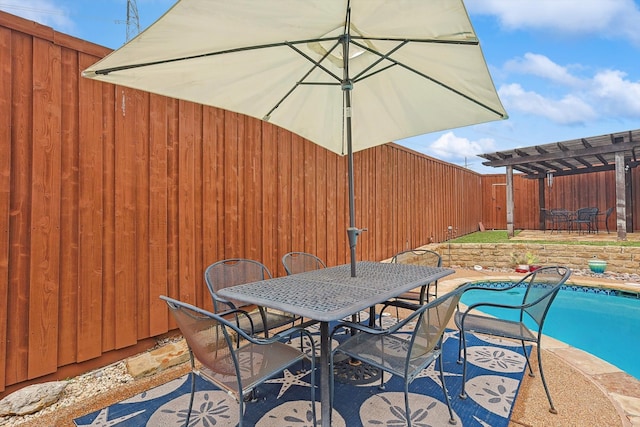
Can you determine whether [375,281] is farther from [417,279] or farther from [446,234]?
[446,234]

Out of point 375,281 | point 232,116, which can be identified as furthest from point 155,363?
point 232,116

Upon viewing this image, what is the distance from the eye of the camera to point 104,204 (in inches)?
93.4

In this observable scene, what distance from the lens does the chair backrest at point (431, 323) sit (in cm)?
154

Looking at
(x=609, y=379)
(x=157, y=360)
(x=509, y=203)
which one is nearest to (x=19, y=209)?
(x=157, y=360)

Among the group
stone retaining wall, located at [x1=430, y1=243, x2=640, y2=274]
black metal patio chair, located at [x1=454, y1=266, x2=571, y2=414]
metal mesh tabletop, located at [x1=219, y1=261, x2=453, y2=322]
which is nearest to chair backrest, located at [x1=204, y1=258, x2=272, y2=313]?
metal mesh tabletop, located at [x1=219, y1=261, x2=453, y2=322]

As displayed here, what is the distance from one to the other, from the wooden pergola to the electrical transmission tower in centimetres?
828

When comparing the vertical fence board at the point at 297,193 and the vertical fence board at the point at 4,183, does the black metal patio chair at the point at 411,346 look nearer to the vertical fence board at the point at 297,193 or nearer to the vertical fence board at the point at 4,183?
the vertical fence board at the point at 4,183

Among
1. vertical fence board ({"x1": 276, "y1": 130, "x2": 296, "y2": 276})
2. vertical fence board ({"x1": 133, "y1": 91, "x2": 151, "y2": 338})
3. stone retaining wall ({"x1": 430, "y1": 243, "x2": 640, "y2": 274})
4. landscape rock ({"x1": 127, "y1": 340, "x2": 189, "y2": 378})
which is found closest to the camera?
landscape rock ({"x1": 127, "y1": 340, "x2": 189, "y2": 378})

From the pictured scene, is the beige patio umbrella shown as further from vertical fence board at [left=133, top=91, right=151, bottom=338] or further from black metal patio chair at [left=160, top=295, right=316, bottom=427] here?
black metal patio chair at [left=160, top=295, right=316, bottom=427]

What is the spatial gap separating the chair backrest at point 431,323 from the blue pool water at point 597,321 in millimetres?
2679

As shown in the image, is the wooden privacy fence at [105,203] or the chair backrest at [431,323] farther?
the wooden privacy fence at [105,203]

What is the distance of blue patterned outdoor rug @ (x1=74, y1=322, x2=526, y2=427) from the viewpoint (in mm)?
1772

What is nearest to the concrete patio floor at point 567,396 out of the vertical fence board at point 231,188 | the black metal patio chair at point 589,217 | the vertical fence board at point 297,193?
the vertical fence board at point 231,188

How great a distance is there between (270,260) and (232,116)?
5.53 ft
